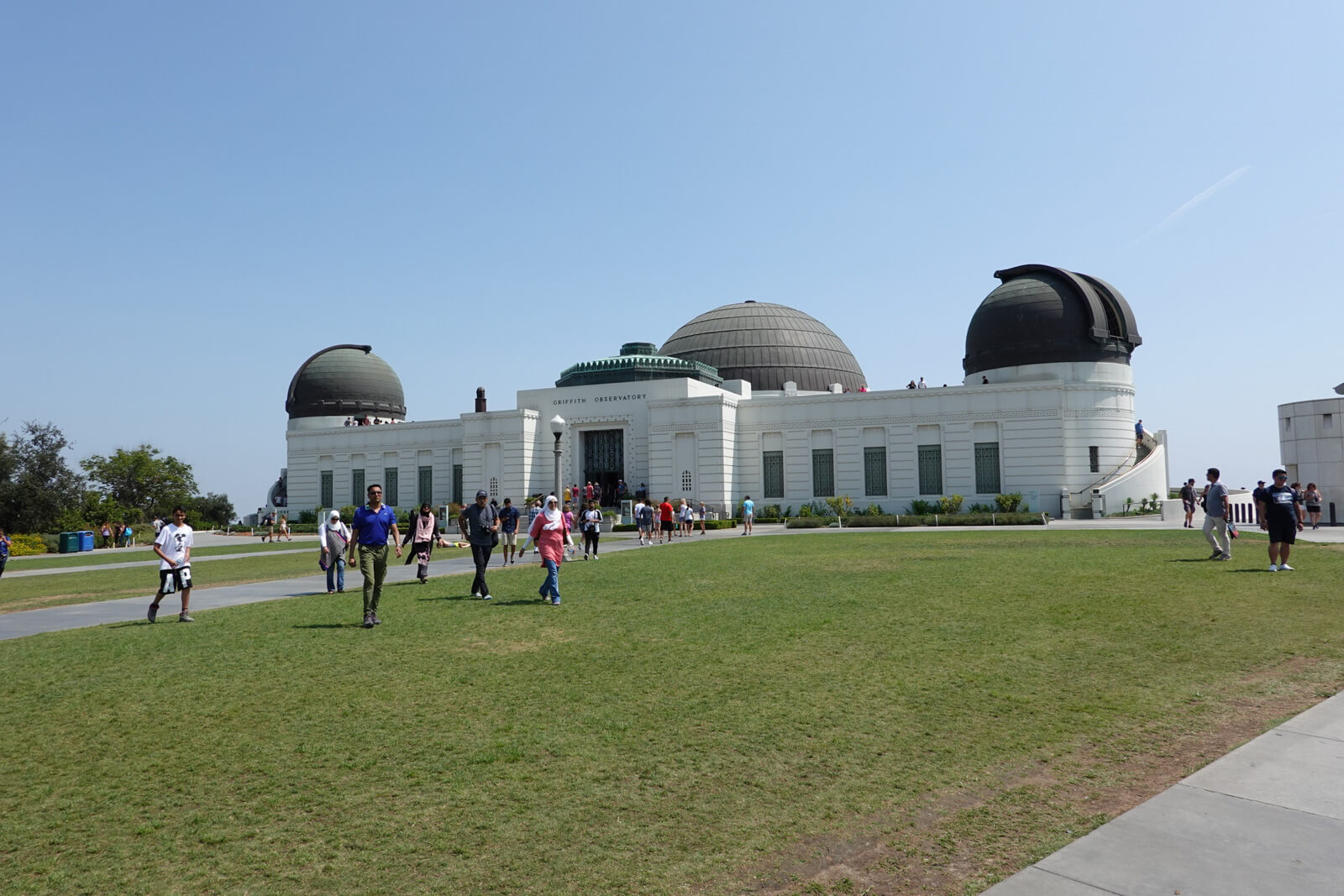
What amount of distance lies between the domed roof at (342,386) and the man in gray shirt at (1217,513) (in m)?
56.2

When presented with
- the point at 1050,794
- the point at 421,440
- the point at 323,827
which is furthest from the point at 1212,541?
the point at 421,440

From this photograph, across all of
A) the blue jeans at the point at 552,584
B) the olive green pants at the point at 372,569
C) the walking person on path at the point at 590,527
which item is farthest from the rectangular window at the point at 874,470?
the olive green pants at the point at 372,569

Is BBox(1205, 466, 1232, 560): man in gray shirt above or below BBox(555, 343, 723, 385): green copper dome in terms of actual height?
below

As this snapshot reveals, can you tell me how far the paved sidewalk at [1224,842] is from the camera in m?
3.90

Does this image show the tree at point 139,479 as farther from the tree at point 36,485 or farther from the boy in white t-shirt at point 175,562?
the boy in white t-shirt at point 175,562

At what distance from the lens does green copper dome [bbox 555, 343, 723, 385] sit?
5031 centimetres

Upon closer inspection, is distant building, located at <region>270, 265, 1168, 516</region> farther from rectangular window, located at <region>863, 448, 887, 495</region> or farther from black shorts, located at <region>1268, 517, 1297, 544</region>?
black shorts, located at <region>1268, 517, 1297, 544</region>

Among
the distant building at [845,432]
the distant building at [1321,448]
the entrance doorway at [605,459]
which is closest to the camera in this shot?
the distant building at [1321,448]

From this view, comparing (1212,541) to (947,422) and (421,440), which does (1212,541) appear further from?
(421,440)

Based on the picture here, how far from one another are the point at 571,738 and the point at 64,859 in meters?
3.05

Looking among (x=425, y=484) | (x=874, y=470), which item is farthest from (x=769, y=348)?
(x=425, y=484)

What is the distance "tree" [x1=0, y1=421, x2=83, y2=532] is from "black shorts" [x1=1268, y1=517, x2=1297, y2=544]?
54.4 metres

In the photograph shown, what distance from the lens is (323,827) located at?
4902mm

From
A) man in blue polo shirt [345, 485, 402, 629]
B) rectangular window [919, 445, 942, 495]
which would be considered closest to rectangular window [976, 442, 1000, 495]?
rectangular window [919, 445, 942, 495]
